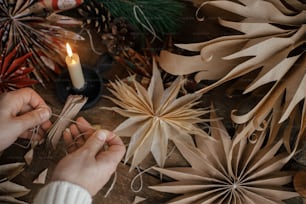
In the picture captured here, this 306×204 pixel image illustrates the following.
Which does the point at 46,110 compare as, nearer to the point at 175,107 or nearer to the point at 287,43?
the point at 175,107

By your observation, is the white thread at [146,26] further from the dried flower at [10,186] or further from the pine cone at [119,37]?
the dried flower at [10,186]

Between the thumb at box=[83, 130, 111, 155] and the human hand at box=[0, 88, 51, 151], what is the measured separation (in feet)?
0.27

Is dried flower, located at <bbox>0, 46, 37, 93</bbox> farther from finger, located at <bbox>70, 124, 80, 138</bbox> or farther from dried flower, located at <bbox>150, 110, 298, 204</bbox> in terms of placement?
dried flower, located at <bbox>150, 110, 298, 204</bbox>

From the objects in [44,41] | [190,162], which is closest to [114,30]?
[44,41]

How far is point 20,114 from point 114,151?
16 centimetres

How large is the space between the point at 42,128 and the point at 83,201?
157 mm

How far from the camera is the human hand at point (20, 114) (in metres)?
0.71

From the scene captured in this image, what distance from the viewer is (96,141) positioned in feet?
2.28

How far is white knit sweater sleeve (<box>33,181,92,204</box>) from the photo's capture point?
644mm

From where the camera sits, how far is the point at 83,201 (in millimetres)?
651

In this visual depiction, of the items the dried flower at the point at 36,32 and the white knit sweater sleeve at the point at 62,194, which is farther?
the dried flower at the point at 36,32

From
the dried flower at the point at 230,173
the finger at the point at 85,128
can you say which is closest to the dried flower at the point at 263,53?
the dried flower at the point at 230,173

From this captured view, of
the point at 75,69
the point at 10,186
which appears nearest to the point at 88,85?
the point at 75,69

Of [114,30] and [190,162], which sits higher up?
[114,30]
